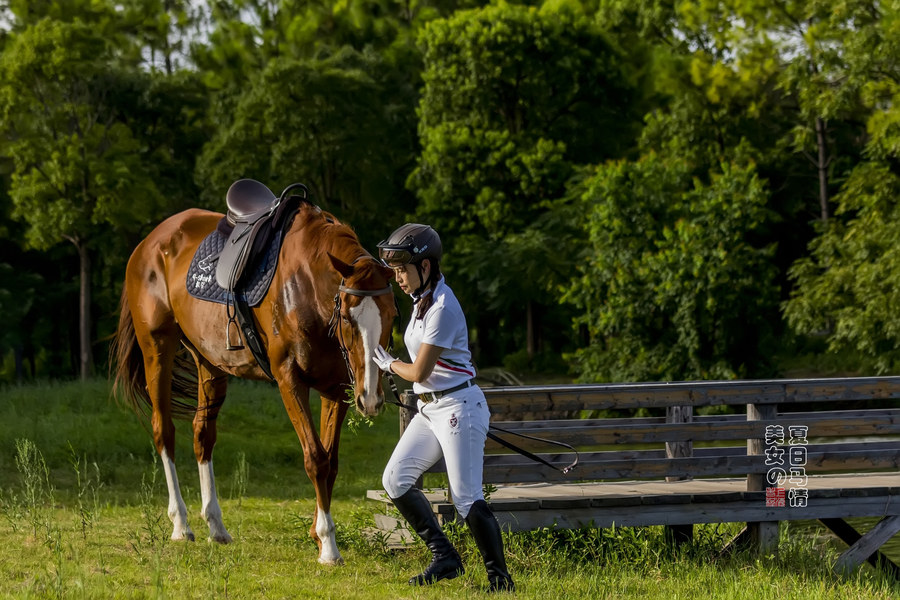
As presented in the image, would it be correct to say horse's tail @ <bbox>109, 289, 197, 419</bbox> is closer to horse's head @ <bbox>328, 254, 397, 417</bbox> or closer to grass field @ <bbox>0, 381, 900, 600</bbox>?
grass field @ <bbox>0, 381, 900, 600</bbox>

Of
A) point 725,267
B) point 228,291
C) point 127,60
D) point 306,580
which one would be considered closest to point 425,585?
point 306,580

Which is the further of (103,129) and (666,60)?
(666,60)

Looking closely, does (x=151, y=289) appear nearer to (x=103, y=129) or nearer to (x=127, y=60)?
(x=103, y=129)

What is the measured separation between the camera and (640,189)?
25438 millimetres

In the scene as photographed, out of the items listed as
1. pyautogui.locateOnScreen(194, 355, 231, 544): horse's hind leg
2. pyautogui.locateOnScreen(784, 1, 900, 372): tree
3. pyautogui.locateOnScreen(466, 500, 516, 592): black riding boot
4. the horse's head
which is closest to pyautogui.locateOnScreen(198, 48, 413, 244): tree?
pyautogui.locateOnScreen(784, 1, 900, 372): tree

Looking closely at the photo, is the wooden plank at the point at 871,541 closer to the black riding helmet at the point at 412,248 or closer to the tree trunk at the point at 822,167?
the black riding helmet at the point at 412,248

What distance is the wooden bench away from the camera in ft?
28.2

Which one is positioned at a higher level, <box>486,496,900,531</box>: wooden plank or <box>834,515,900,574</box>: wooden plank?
<box>486,496,900,531</box>: wooden plank

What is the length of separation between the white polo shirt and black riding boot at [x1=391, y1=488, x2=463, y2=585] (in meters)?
0.72

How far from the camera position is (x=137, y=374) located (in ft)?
31.4

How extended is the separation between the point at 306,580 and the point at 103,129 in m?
21.0

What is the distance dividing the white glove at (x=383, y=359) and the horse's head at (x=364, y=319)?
0.07 m

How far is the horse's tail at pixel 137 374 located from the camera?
30.9ft

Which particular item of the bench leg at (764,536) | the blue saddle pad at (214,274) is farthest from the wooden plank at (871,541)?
the blue saddle pad at (214,274)
